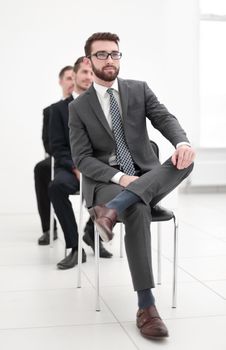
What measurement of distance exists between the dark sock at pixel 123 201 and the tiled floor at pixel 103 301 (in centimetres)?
50

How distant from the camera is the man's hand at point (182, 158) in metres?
2.44

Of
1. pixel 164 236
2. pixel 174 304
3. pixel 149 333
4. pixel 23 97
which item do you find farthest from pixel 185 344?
pixel 23 97

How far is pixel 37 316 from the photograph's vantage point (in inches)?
98.9

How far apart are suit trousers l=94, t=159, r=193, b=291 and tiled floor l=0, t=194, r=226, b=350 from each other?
25cm

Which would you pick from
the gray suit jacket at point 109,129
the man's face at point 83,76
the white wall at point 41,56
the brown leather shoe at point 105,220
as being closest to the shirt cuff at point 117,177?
the gray suit jacket at point 109,129

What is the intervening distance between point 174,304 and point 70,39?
3759mm

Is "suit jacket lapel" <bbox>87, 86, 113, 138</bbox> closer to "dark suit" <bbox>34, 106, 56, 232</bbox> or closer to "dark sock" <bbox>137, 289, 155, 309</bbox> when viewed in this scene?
"dark sock" <bbox>137, 289, 155, 309</bbox>

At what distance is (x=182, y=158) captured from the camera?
2438 millimetres

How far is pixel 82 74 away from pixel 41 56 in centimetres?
213

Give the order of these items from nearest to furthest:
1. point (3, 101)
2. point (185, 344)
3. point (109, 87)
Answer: point (185, 344) → point (109, 87) → point (3, 101)

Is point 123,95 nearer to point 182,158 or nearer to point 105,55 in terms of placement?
point 105,55

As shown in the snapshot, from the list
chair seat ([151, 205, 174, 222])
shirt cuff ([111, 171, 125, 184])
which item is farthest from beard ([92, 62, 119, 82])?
chair seat ([151, 205, 174, 222])

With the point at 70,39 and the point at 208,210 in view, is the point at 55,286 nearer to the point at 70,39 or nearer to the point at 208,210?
the point at 208,210

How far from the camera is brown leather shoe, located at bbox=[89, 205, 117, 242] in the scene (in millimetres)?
2303
